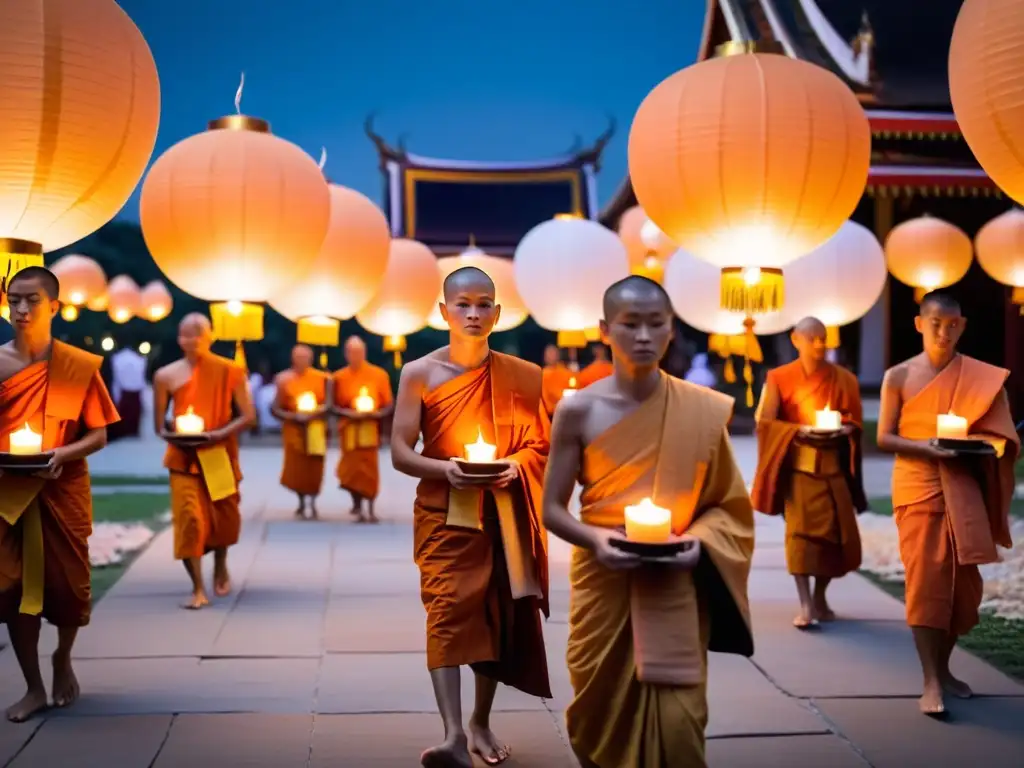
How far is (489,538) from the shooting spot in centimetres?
387

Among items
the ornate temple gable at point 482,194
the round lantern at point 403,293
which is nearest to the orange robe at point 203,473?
the round lantern at point 403,293

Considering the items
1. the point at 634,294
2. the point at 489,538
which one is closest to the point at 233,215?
the point at 489,538

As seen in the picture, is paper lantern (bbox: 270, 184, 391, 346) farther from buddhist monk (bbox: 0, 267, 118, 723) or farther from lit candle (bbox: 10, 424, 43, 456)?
lit candle (bbox: 10, 424, 43, 456)

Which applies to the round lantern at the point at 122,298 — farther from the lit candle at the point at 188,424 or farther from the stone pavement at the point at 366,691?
the lit candle at the point at 188,424

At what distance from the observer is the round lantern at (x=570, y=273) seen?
7406mm

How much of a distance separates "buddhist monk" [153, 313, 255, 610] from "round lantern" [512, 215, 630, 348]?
2.12 m

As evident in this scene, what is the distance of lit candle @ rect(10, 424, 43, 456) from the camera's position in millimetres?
4094

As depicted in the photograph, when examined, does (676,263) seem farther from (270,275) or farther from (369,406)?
(270,275)

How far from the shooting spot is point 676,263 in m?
8.34

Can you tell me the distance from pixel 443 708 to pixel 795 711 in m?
1.54

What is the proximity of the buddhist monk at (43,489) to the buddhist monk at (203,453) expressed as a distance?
170 cm

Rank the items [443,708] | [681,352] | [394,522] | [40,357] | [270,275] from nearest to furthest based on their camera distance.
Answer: [443,708] < [40,357] < [270,275] < [394,522] < [681,352]

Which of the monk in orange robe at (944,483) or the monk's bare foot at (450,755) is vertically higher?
the monk in orange robe at (944,483)

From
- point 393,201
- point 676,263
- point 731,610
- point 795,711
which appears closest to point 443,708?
point 731,610
